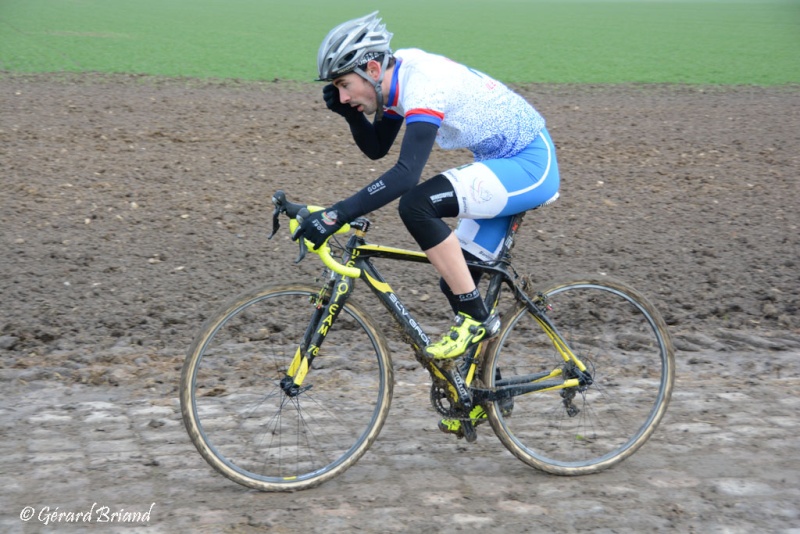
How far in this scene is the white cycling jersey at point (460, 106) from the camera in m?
4.37

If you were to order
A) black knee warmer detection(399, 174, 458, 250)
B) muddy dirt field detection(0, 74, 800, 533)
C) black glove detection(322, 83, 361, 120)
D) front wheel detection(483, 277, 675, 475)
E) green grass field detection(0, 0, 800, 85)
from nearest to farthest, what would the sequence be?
1. black knee warmer detection(399, 174, 458, 250)
2. muddy dirt field detection(0, 74, 800, 533)
3. black glove detection(322, 83, 361, 120)
4. front wheel detection(483, 277, 675, 475)
5. green grass field detection(0, 0, 800, 85)

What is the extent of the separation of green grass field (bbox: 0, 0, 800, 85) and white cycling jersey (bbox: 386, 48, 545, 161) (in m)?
14.4

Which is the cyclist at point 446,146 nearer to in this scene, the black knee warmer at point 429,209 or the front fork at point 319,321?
the black knee warmer at point 429,209

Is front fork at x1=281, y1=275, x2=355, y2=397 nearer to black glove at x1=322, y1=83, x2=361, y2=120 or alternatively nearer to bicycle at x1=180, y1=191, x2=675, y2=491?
bicycle at x1=180, y1=191, x2=675, y2=491

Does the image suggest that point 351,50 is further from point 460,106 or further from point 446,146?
point 446,146

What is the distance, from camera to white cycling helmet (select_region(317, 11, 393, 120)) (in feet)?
14.4

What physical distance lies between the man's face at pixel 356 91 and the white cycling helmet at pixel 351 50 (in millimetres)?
30

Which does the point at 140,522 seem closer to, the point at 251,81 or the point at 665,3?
the point at 251,81

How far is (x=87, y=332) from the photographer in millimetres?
6766

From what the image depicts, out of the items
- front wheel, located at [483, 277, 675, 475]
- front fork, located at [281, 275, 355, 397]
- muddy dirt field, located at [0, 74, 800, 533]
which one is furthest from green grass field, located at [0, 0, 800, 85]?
front fork, located at [281, 275, 355, 397]

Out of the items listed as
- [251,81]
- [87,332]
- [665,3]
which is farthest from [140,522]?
[665,3]

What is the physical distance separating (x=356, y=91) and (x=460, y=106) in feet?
Result: 1.60

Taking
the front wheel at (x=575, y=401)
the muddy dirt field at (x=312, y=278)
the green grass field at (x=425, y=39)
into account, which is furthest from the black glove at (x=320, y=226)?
the green grass field at (x=425, y=39)

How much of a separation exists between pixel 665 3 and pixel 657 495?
56470mm
